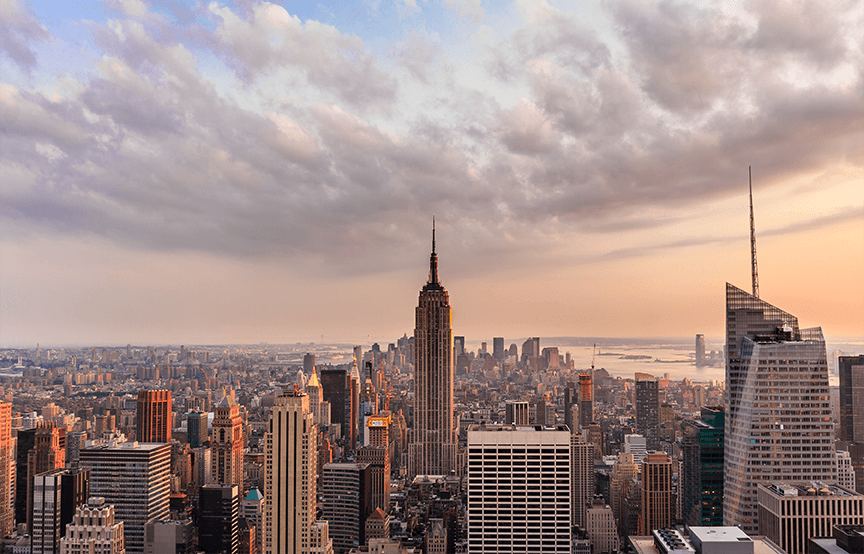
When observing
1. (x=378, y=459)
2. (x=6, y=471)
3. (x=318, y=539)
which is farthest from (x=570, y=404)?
(x=6, y=471)

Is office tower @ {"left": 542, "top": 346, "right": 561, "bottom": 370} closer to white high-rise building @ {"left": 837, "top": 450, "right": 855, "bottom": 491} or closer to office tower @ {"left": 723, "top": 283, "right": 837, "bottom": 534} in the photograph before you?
Result: office tower @ {"left": 723, "top": 283, "right": 837, "bottom": 534}

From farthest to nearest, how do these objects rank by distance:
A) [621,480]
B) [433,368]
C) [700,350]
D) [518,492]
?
[433,368] < [621,480] < [700,350] < [518,492]

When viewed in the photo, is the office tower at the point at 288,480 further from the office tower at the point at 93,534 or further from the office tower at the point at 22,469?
the office tower at the point at 22,469

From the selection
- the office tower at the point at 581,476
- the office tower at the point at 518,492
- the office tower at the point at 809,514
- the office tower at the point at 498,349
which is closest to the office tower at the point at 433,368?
the office tower at the point at 498,349

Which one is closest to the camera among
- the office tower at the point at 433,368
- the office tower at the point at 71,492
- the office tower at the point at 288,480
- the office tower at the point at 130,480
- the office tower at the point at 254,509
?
the office tower at the point at 288,480

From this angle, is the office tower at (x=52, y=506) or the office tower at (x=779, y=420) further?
the office tower at (x=52, y=506)

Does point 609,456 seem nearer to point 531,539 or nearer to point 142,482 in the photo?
point 531,539

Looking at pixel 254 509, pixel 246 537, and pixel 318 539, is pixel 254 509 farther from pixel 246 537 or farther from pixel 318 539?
pixel 318 539
